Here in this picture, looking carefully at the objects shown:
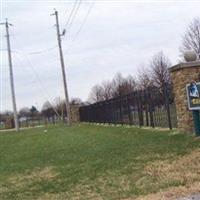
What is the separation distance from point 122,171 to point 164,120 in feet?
39.3

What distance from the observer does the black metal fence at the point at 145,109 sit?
22.1 m

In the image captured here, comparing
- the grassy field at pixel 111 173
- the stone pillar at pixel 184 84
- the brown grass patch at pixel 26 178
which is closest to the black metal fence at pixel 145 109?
the stone pillar at pixel 184 84

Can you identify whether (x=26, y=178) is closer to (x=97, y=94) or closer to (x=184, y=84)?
(x=184, y=84)

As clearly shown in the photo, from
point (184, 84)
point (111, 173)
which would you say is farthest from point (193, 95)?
point (111, 173)

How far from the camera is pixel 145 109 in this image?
88.9ft

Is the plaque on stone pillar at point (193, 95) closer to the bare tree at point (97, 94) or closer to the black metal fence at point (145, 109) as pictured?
the black metal fence at point (145, 109)

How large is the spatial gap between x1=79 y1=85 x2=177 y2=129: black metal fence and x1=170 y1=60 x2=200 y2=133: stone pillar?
10.7 feet

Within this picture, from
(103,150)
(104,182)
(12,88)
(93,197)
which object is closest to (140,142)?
(103,150)

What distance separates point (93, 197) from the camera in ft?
30.2

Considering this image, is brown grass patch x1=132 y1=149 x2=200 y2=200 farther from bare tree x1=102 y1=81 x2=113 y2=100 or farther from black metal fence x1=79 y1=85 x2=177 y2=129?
bare tree x1=102 y1=81 x2=113 y2=100

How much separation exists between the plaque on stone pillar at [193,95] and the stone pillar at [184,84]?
704 millimetres

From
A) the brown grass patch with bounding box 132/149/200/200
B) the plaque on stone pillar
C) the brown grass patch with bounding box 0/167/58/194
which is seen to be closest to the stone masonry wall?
the plaque on stone pillar

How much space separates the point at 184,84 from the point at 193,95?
1.25m

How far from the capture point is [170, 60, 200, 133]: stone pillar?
1759cm
